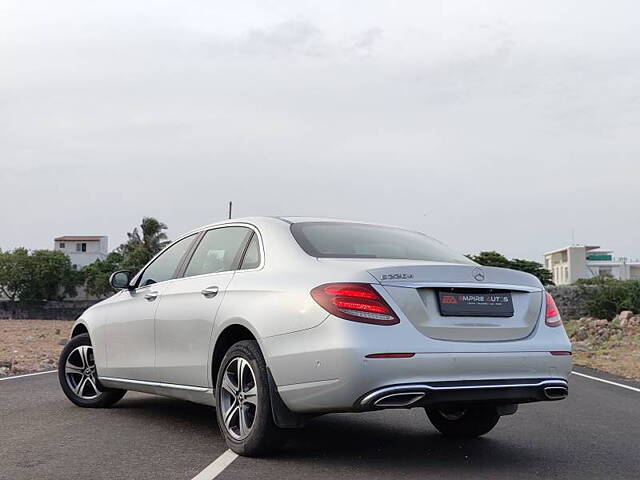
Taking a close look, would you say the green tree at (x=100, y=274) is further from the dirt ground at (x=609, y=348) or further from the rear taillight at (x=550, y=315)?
the rear taillight at (x=550, y=315)

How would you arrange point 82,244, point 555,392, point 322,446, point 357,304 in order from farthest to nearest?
point 82,244 → point 322,446 → point 555,392 → point 357,304

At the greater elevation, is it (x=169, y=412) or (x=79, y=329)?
(x=79, y=329)

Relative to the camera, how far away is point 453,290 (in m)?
5.68

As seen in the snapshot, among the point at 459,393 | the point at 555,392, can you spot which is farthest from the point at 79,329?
the point at 555,392

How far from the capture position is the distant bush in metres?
53.5

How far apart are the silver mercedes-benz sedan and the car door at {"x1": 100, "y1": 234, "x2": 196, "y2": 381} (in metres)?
0.22

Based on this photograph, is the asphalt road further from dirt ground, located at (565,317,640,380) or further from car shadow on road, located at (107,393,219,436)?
dirt ground, located at (565,317,640,380)

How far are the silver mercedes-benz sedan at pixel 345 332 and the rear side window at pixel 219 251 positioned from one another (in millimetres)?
14

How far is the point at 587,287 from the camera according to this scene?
5550 cm

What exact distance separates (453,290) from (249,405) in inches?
61.3

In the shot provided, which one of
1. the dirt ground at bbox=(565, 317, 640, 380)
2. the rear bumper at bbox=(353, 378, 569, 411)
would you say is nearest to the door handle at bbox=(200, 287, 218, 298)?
the rear bumper at bbox=(353, 378, 569, 411)

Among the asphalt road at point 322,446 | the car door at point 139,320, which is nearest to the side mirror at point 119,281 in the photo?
the car door at point 139,320

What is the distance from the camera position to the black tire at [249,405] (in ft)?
18.9

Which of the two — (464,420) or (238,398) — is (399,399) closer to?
(238,398)
